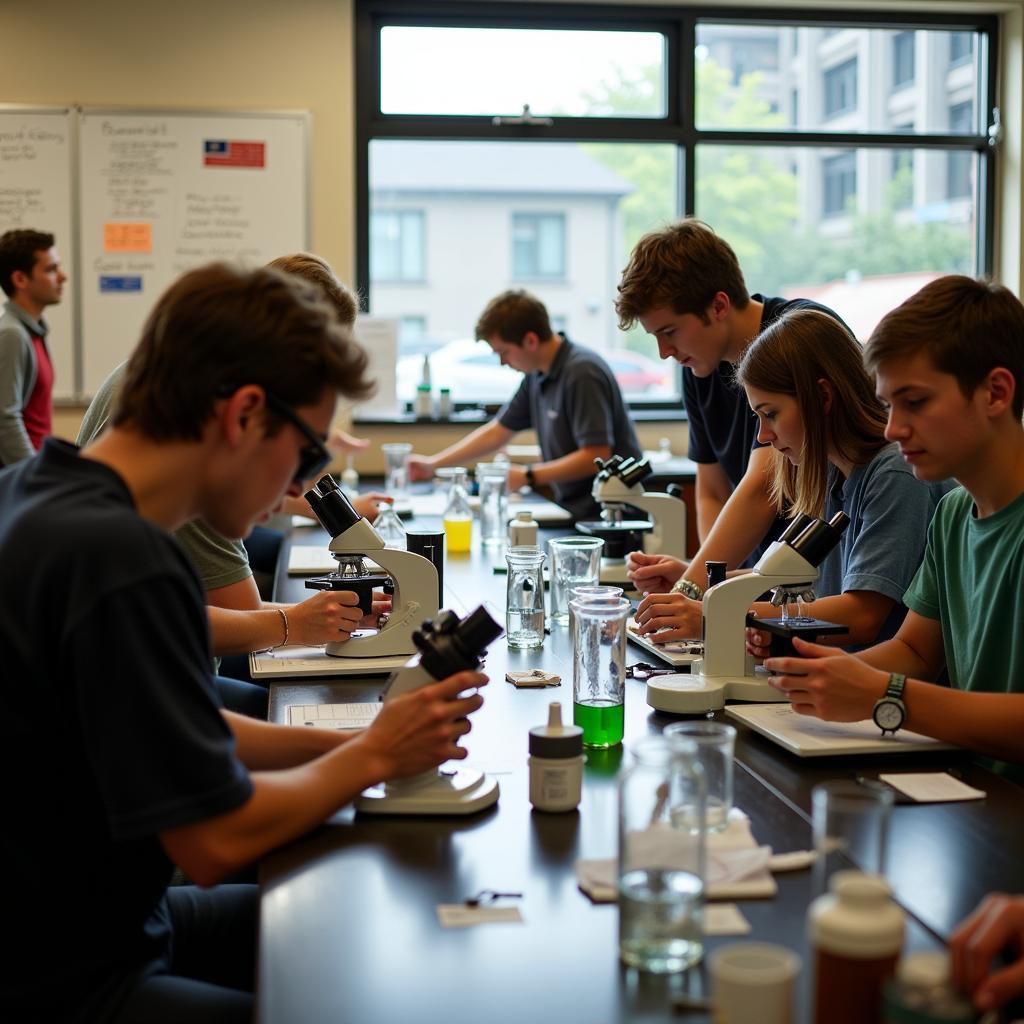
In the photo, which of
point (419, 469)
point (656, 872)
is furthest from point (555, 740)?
point (419, 469)

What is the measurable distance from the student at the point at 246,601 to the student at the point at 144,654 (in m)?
0.83

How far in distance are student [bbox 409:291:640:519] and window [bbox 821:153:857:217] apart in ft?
6.40

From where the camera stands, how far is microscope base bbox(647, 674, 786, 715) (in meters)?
2.05

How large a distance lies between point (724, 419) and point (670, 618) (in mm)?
1337

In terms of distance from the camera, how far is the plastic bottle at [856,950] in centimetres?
96

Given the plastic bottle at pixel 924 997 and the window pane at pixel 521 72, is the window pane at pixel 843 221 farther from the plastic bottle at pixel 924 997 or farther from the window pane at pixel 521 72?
the plastic bottle at pixel 924 997

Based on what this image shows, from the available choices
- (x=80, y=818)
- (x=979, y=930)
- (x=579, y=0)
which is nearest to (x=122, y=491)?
(x=80, y=818)

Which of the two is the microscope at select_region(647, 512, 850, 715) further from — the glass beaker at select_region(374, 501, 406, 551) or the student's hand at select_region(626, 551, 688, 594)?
the glass beaker at select_region(374, 501, 406, 551)

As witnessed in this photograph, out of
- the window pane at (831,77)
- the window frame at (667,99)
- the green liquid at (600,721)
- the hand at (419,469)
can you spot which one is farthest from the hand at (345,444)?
the green liquid at (600,721)

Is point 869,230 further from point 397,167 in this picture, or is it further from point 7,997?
point 7,997

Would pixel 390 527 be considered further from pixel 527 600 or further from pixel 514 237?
pixel 514 237

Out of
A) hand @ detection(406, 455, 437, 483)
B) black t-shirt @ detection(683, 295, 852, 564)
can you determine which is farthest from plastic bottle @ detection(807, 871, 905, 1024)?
hand @ detection(406, 455, 437, 483)

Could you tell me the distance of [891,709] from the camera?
6.01ft

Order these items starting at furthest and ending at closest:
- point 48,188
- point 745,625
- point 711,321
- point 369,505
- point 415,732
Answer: point 48,188 < point 369,505 < point 711,321 < point 745,625 < point 415,732
